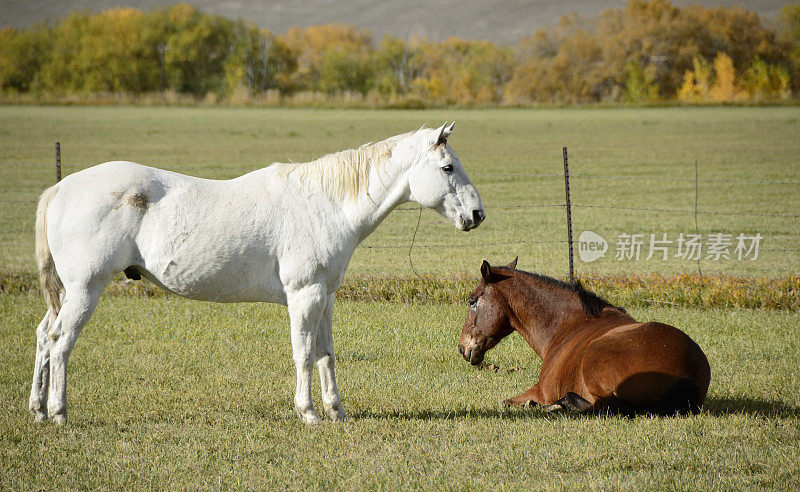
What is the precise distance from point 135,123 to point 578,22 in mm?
85436

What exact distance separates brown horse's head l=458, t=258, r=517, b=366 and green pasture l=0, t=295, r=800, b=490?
19.0 inches

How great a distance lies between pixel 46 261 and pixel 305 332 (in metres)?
2.12

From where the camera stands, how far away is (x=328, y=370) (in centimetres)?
621

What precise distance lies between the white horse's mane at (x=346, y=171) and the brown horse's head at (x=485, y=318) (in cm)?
134

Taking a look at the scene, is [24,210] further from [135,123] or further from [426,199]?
[135,123]

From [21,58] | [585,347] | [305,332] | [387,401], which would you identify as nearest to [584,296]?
[585,347]

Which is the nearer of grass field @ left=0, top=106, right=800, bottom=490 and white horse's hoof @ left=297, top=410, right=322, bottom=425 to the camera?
grass field @ left=0, top=106, right=800, bottom=490

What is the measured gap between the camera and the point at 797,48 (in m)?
95.5

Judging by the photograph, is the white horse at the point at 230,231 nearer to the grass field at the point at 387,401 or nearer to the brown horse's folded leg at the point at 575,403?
the grass field at the point at 387,401

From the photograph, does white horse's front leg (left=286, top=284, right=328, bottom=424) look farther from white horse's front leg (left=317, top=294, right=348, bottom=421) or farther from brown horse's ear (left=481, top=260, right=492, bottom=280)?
brown horse's ear (left=481, top=260, right=492, bottom=280)

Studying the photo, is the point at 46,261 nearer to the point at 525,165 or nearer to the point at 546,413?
the point at 546,413

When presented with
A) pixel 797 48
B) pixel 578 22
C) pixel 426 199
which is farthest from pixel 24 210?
pixel 578 22

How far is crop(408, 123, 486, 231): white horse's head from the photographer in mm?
5883

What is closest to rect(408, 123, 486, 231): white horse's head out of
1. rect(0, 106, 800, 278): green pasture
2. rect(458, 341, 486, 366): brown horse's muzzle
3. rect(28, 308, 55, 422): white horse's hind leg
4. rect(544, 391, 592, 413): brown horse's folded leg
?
rect(458, 341, 486, 366): brown horse's muzzle
